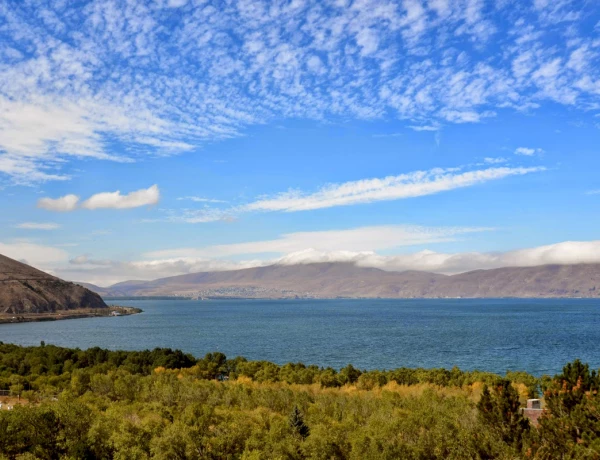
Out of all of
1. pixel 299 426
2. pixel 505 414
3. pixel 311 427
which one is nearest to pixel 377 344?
pixel 311 427

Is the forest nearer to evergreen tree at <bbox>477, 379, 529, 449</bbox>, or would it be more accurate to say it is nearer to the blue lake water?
evergreen tree at <bbox>477, 379, 529, 449</bbox>

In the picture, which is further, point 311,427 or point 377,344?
point 377,344

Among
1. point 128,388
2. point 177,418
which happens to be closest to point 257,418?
point 177,418

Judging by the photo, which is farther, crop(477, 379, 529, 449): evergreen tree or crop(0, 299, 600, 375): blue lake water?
crop(0, 299, 600, 375): blue lake water

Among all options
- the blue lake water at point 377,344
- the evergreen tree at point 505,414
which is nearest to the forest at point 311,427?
the evergreen tree at point 505,414

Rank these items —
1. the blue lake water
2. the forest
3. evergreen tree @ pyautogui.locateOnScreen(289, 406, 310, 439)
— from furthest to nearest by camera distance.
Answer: the blue lake water
evergreen tree @ pyautogui.locateOnScreen(289, 406, 310, 439)
the forest

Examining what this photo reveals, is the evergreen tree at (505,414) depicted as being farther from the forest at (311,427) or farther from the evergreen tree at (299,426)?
the evergreen tree at (299,426)

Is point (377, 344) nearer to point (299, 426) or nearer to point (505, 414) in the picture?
point (299, 426)

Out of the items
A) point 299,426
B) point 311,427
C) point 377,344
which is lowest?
point 377,344

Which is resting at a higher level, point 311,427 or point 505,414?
point 505,414

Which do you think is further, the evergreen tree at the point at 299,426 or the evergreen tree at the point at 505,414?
the evergreen tree at the point at 299,426

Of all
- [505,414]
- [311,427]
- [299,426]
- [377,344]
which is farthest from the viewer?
[377,344]

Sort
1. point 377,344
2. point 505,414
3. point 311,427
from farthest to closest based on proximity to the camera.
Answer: point 377,344 < point 311,427 < point 505,414

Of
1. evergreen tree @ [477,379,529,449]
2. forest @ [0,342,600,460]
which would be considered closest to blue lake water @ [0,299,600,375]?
forest @ [0,342,600,460]
